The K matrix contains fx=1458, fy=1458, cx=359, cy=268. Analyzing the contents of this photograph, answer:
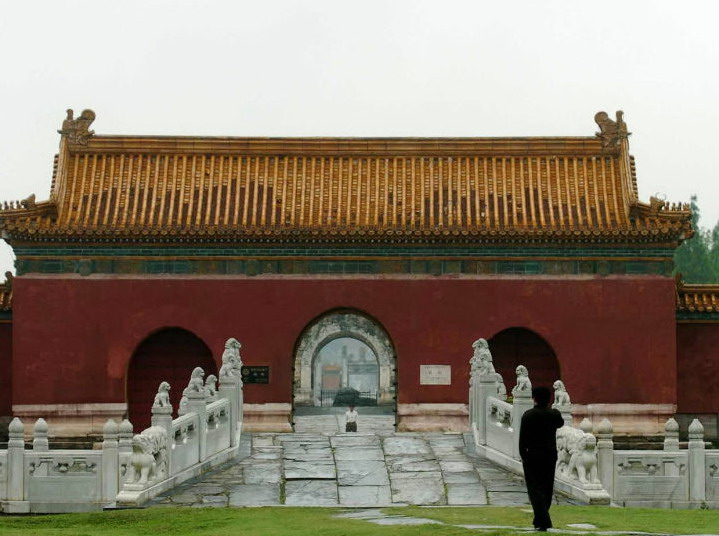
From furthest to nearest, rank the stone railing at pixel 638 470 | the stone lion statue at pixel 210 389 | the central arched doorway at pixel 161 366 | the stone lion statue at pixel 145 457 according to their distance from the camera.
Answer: the central arched doorway at pixel 161 366 < the stone lion statue at pixel 210 389 < the stone railing at pixel 638 470 < the stone lion statue at pixel 145 457

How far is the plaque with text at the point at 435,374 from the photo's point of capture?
83.8ft

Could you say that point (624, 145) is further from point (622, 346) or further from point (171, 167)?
point (171, 167)

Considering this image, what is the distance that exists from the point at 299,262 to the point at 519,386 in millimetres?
7244

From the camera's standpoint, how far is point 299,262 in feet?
84.9

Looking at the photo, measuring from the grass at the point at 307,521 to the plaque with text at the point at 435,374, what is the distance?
909 cm

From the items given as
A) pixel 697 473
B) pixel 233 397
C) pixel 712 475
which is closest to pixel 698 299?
pixel 712 475

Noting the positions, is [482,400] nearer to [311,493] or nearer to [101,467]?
[311,493]

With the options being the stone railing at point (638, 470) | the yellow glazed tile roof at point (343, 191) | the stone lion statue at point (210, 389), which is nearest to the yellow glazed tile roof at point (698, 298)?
the yellow glazed tile roof at point (343, 191)

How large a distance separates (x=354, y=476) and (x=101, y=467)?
3516 millimetres

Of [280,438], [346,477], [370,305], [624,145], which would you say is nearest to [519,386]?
[346,477]

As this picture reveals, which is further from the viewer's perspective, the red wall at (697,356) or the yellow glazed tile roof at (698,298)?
the red wall at (697,356)

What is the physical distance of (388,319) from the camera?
25.8 metres

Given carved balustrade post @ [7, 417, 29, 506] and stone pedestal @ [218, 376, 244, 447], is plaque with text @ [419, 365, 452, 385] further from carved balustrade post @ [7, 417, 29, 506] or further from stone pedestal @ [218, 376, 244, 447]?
carved balustrade post @ [7, 417, 29, 506]

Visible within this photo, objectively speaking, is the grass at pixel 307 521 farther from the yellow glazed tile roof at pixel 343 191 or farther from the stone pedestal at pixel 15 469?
the yellow glazed tile roof at pixel 343 191
